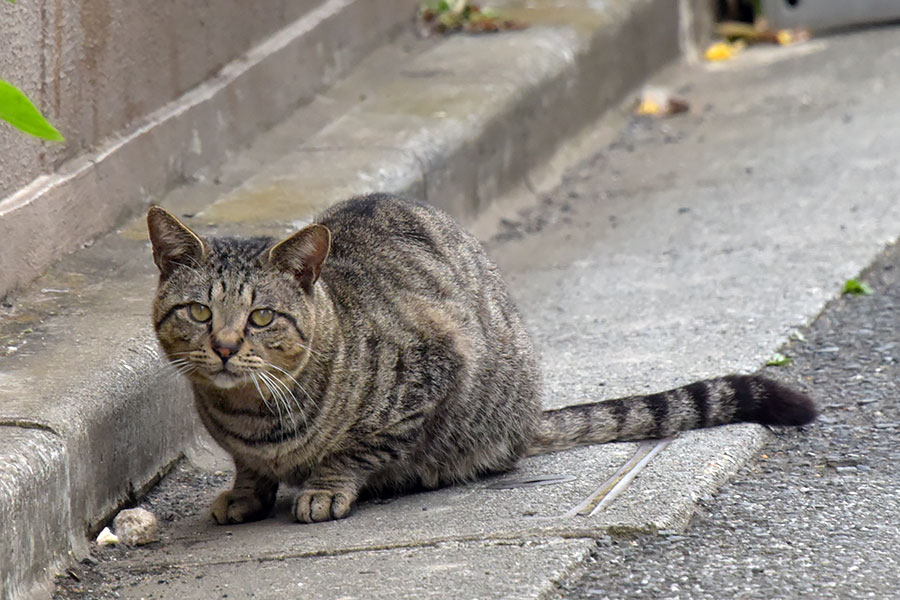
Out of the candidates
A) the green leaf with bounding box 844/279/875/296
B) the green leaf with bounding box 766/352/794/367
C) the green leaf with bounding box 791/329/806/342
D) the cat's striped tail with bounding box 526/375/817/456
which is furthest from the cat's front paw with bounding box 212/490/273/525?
the green leaf with bounding box 844/279/875/296

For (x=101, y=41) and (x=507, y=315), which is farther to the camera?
(x=101, y=41)

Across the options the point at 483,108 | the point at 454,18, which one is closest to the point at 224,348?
Result: the point at 483,108

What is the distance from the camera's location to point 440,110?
638 centimetres

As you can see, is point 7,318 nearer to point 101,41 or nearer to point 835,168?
point 101,41

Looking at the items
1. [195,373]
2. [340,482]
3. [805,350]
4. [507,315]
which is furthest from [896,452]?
[195,373]

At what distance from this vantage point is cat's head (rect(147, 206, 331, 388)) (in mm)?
3357

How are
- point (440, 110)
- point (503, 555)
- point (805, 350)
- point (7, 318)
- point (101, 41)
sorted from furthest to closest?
point (440, 110)
point (101, 41)
point (805, 350)
point (7, 318)
point (503, 555)

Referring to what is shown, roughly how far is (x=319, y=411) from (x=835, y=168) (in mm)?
3950

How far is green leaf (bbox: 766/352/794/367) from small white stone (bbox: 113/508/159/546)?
2.07m

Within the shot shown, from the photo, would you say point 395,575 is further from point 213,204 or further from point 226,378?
point 213,204

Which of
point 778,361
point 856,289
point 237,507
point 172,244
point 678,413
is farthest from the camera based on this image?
point 856,289

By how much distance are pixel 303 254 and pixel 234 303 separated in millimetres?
231

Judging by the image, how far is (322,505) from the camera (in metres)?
3.54

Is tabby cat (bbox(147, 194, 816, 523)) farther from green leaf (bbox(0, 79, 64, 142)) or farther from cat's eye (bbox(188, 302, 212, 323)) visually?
green leaf (bbox(0, 79, 64, 142))
